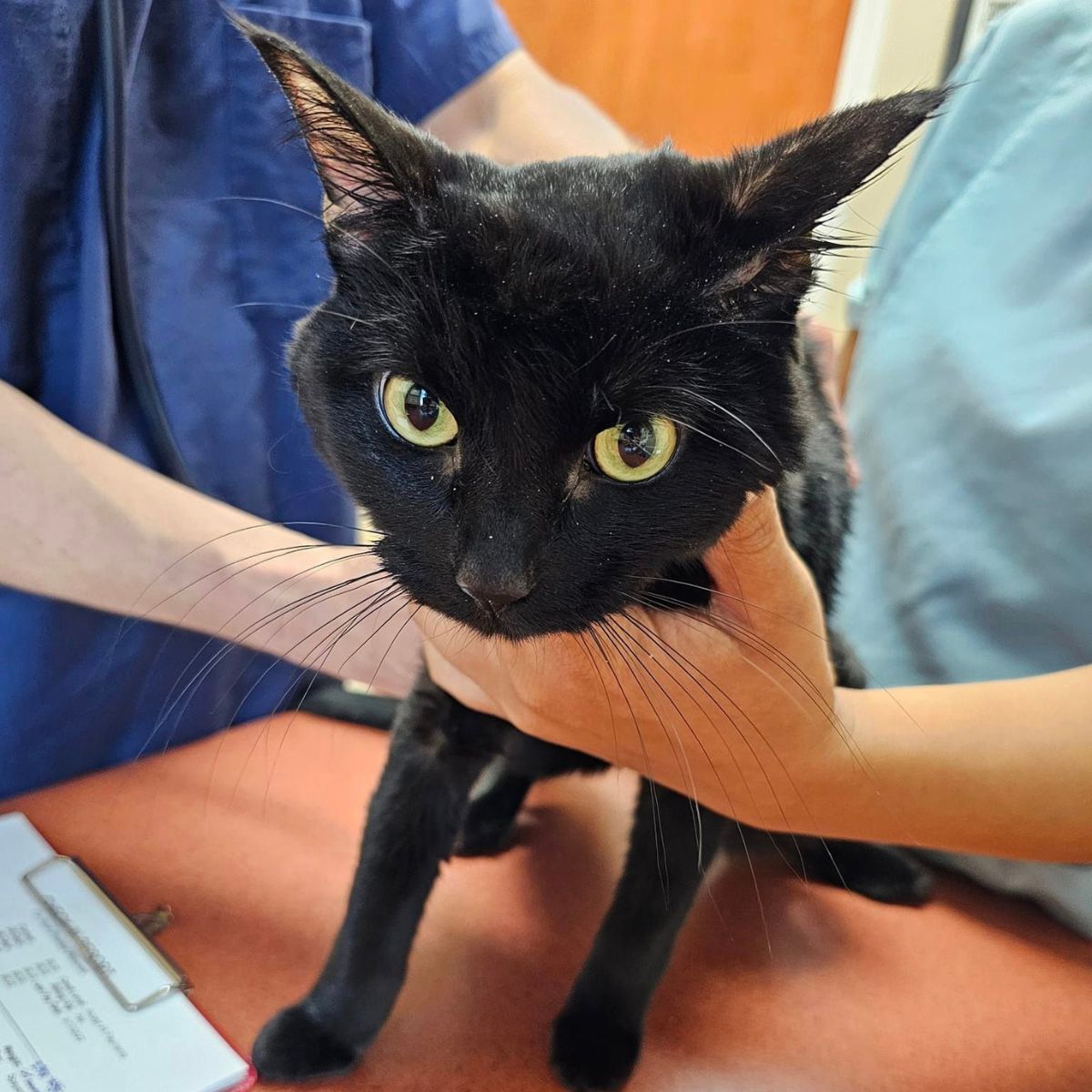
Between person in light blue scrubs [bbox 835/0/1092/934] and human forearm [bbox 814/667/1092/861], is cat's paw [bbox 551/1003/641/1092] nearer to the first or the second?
human forearm [bbox 814/667/1092/861]

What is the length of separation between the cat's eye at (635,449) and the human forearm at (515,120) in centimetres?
50

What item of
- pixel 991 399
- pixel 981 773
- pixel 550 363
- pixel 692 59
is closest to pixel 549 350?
pixel 550 363

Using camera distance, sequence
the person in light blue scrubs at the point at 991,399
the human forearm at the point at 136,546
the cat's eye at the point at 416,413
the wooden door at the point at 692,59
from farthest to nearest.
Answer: the wooden door at the point at 692,59 → the person in light blue scrubs at the point at 991,399 → the human forearm at the point at 136,546 → the cat's eye at the point at 416,413

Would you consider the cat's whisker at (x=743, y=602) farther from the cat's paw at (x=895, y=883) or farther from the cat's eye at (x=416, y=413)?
the cat's paw at (x=895, y=883)

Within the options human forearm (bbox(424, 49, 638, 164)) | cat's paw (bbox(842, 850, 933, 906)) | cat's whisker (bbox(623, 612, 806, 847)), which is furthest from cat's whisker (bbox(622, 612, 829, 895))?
human forearm (bbox(424, 49, 638, 164))

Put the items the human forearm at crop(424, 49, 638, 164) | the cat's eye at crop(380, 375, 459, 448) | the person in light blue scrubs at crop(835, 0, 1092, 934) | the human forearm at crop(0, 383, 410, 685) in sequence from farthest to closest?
the human forearm at crop(424, 49, 638, 164) < the person in light blue scrubs at crop(835, 0, 1092, 934) < the human forearm at crop(0, 383, 410, 685) < the cat's eye at crop(380, 375, 459, 448)

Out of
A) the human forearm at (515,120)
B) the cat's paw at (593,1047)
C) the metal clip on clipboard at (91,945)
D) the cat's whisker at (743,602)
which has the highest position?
the human forearm at (515,120)

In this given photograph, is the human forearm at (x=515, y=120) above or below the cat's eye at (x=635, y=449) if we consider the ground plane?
above

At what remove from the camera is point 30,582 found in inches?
27.0

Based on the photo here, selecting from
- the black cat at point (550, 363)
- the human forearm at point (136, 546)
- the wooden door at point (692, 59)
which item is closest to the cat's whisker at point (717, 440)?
the black cat at point (550, 363)

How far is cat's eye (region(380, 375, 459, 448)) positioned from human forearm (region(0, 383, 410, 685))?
112 millimetres

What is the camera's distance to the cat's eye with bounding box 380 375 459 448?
0.52 metres

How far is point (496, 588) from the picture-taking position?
49 centimetres

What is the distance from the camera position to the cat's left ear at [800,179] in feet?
1.36
